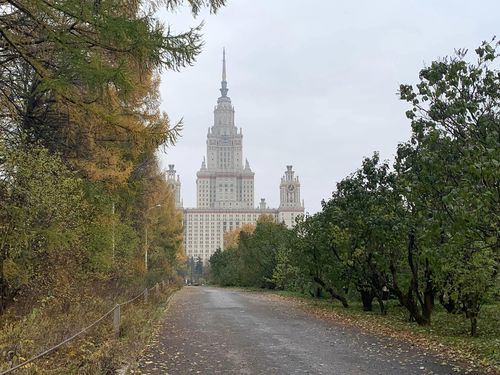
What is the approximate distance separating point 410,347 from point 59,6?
914cm

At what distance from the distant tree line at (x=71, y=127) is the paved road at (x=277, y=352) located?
2.93 m

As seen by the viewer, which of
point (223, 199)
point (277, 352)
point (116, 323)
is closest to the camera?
point (277, 352)

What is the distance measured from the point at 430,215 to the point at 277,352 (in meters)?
4.28

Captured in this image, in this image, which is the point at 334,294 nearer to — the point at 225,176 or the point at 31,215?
the point at 31,215

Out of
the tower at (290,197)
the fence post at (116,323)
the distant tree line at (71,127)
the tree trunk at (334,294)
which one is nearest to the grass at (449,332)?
the tree trunk at (334,294)

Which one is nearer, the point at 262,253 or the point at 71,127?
the point at 71,127

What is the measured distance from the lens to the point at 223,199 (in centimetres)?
17325

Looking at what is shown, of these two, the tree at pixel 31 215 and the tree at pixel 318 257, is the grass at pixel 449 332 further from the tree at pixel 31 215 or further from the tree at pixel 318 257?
the tree at pixel 31 215

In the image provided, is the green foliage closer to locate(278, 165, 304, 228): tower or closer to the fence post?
the fence post

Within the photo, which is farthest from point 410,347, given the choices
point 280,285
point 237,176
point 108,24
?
point 237,176

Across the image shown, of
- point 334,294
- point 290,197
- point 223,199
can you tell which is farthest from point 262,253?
point 223,199

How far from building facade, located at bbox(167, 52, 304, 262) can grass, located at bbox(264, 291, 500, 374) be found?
103001 millimetres

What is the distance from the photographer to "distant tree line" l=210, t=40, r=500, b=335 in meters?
8.62

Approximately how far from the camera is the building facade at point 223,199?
149250 mm
